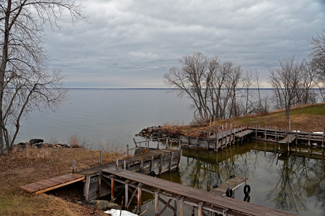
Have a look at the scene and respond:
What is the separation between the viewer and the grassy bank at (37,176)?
903cm

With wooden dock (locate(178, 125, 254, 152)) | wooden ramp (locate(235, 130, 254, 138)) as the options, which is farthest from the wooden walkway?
wooden ramp (locate(235, 130, 254, 138))

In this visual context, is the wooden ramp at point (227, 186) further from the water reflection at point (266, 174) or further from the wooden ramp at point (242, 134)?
the wooden ramp at point (242, 134)

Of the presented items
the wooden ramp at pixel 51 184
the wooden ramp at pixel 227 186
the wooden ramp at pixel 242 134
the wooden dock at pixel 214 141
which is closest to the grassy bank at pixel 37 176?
the wooden ramp at pixel 51 184

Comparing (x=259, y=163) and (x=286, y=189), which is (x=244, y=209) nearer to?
(x=286, y=189)

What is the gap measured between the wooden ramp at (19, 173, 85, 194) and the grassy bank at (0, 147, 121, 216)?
1.03 feet

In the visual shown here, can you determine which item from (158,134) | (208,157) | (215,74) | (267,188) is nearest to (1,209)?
(267,188)

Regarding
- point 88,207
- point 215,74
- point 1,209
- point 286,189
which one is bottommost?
point 286,189

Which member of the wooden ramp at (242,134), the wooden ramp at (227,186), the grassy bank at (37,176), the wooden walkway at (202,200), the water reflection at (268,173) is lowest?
the water reflection at (268,173)

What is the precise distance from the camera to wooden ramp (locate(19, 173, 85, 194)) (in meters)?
10.5

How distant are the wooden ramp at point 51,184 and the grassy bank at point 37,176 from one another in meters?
Answer: 0.31

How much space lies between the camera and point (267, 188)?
1523 cm

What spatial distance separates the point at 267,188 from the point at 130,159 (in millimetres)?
9836

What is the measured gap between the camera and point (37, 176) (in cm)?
1257

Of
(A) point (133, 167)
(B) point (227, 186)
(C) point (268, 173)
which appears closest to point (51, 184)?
(A) point (133, 167)
